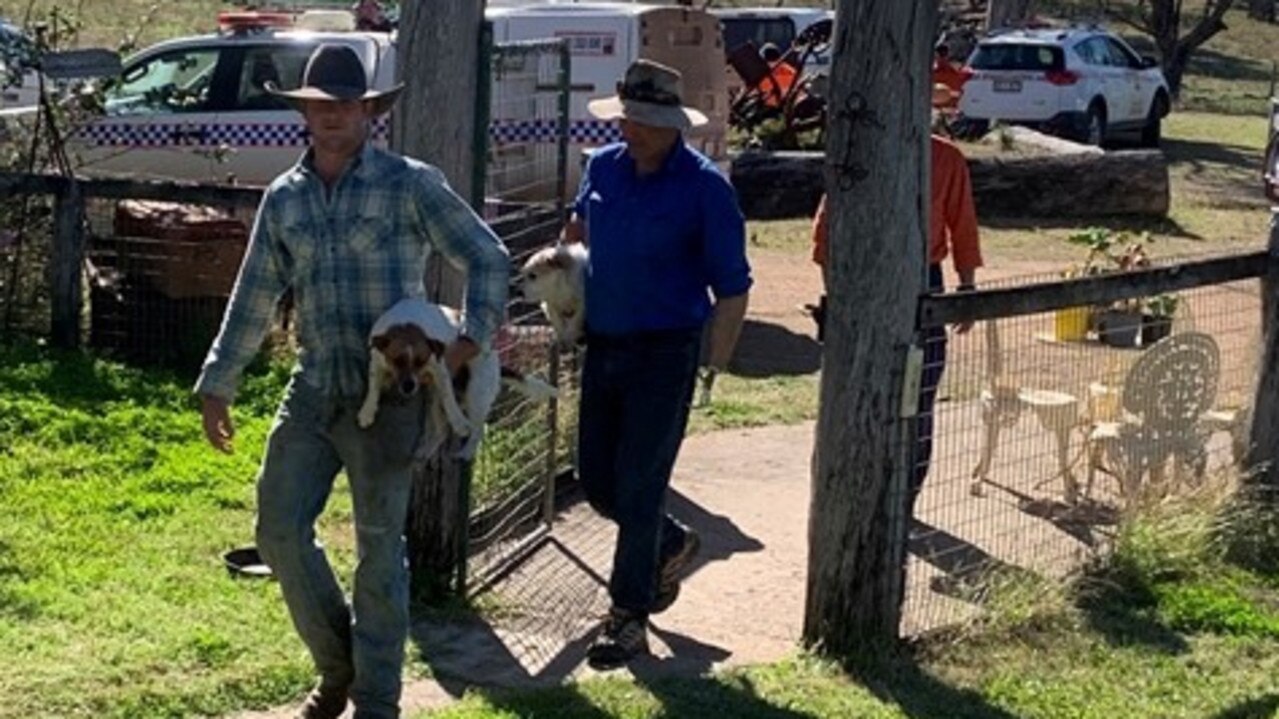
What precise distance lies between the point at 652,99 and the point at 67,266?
17.4ft

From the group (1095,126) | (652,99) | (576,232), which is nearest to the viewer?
(652,99)

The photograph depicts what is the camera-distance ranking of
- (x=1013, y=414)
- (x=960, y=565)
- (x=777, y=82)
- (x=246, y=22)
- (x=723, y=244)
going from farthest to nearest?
(x=777, y=82)
(x=246, y=22)
(x=1013, y=414)
(x=960, y=565)
(x=723, y=244)

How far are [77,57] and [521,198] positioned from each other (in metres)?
3.37

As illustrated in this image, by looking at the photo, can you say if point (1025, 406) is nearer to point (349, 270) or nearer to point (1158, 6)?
point (349, 270)

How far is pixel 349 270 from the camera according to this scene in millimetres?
5414

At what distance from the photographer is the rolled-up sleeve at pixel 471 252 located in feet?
17.8

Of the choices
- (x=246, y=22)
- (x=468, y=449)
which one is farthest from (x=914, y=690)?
(x=246, y=22)

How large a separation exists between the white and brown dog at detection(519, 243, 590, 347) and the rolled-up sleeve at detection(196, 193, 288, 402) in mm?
1072

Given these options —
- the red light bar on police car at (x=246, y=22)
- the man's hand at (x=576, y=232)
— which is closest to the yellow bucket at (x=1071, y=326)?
the man's hand at (x=576, y=232)

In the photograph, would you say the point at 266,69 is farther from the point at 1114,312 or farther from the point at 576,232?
the point at 576,232

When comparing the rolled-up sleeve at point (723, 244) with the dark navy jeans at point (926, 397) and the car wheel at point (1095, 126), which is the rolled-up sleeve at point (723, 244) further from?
the car wheel at point (1095, 126)

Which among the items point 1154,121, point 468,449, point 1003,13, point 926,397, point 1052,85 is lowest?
point 1154,121

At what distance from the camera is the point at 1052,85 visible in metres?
27.2

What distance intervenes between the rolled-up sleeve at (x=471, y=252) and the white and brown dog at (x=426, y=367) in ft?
0.22
